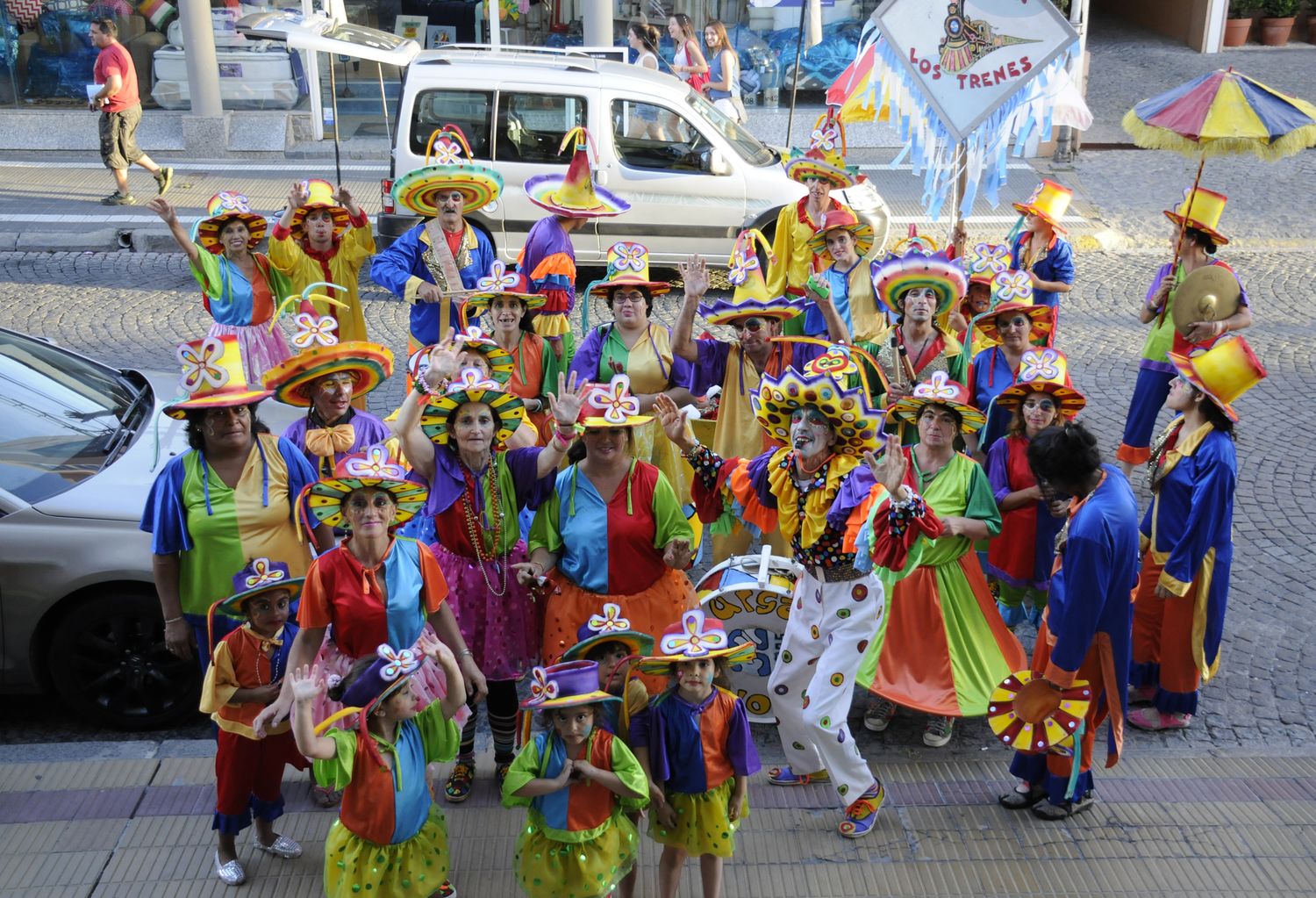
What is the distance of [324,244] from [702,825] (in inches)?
202

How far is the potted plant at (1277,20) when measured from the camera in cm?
2162

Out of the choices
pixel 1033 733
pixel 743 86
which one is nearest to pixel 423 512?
pixel 1033 733

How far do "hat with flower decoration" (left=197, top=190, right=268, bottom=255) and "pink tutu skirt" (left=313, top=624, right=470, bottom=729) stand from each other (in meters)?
3.87

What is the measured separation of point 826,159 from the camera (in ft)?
27.9

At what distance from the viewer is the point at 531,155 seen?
11.9 m

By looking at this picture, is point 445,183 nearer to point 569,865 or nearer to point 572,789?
point 572,789

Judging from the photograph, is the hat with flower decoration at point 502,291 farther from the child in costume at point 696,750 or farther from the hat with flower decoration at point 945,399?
the child in costume at point 696,750

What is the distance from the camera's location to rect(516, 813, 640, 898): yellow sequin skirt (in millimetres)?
4195

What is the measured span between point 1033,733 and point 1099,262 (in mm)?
9405

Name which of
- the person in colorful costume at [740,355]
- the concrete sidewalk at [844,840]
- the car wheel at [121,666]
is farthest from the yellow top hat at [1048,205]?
the car wheel at [121,666]

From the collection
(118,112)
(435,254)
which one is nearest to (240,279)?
(435,254)

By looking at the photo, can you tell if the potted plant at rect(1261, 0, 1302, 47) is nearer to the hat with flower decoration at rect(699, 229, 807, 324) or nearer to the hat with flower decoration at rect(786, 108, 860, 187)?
the hat with flower decoration at rect(786, 108, 860, 187)

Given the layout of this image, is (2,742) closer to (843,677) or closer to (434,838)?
(434,838)

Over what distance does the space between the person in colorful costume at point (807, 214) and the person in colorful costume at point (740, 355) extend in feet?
3.83
